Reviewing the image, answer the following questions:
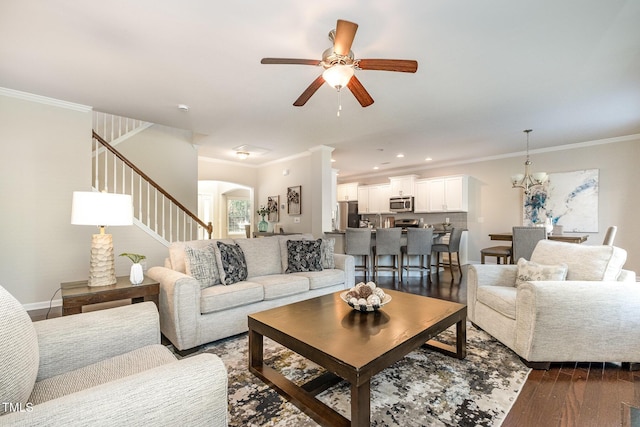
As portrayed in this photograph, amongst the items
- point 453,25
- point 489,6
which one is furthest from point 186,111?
point 489,6

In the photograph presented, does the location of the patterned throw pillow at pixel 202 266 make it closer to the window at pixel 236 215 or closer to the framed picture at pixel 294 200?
the framed picture at pixel 294 200

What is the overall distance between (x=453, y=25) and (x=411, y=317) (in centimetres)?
213

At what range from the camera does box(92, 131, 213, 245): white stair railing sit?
4.25 m

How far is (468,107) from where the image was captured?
12.1 ft

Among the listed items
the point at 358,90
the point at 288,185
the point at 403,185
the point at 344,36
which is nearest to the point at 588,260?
the point at 358,90

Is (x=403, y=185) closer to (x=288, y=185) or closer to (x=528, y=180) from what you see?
(x=528, y=180)

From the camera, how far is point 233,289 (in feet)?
8.69

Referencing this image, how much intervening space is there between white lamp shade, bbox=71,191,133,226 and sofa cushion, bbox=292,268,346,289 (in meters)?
1.87

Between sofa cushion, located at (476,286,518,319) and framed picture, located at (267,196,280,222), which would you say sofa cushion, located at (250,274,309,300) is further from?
framed picture, located at (267,196,280,222)

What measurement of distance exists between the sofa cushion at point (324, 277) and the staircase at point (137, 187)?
2466 mm

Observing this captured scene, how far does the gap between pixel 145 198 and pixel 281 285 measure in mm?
3212

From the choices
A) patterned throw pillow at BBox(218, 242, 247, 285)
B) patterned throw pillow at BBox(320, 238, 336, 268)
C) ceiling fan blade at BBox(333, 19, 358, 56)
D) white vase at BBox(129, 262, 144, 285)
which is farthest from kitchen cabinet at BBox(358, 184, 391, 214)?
white vase at BBox(129, 262, 144, 285)

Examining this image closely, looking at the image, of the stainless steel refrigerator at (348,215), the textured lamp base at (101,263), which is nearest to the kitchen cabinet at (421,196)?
the stainless steel refrigerator at (348,215)

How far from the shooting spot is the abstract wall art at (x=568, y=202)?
531cm
